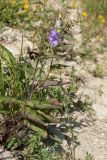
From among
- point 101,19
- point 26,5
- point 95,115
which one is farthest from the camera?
point 101,19

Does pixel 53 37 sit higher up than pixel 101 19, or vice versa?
pixel 101 19

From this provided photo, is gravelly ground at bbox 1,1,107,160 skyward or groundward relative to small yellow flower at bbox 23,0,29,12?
groundward

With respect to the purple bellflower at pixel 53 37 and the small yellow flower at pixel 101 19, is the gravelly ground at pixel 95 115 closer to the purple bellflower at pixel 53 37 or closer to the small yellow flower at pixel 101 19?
the small yellow flower at pixel 101 19

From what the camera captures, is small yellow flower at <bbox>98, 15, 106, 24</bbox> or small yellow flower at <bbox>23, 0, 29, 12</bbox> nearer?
small yellow flower at <bbox>23, 0, 29, 12</bbox>

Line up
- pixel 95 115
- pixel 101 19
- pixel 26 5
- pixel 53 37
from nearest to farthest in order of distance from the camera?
pixel 53 37 < pixel 95 115 < pixel 26 5 < pixel 101 19

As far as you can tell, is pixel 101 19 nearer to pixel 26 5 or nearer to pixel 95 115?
pixel 26 5

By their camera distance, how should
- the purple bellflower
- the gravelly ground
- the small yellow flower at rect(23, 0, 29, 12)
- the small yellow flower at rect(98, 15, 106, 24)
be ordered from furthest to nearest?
the small yellow flower at rect(98, 15, 106, 24) → the small yellow flower at rect(23, 0, 29, 12) → the gravelly ground → the purple bellflower

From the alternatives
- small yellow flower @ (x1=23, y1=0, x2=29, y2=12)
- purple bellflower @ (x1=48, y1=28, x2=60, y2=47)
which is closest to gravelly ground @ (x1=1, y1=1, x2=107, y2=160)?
small yellow flower @ (x1=23, y1=0, x2=29, y2=12)

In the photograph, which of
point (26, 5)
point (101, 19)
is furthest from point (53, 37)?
point (101, 19)

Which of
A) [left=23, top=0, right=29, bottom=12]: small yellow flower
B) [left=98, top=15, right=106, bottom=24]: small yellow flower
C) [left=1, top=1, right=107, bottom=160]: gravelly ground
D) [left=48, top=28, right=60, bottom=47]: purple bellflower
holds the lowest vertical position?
[left=1, top=1, right=107, bottom=160]: gravelly ground

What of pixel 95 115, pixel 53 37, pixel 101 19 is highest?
pixel 101 19

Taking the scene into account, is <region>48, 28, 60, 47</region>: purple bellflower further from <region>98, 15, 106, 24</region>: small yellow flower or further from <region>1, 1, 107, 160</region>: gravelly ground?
<region>98, 15, 106, 24</region>: small yellow flower
